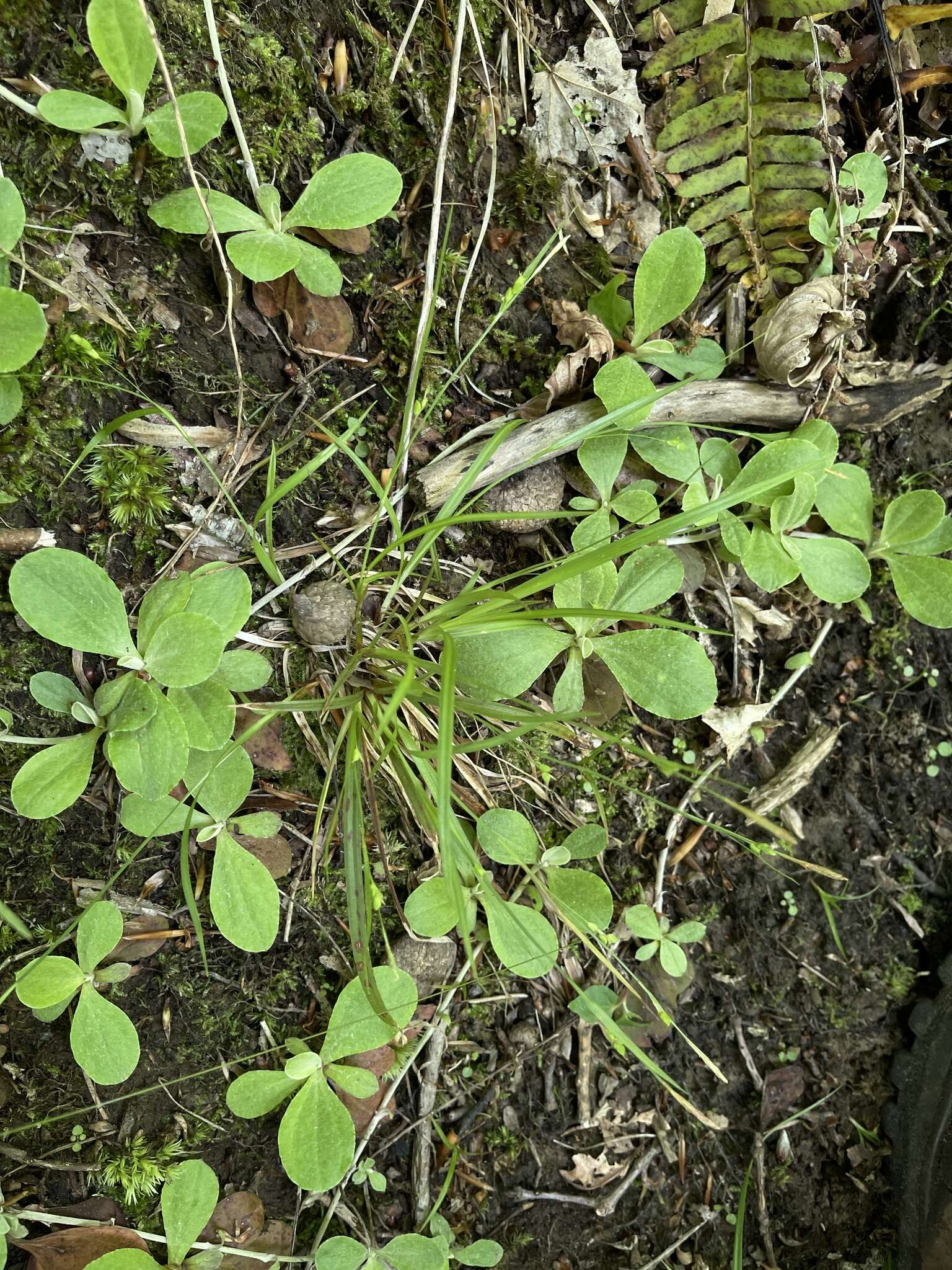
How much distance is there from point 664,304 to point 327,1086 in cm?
160

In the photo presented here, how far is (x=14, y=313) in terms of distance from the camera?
1147mm

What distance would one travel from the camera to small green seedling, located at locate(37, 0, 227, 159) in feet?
3.75

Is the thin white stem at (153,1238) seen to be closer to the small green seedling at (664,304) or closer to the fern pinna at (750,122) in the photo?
the small green seedling at (664,304)

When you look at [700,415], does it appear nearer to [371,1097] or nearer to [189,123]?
[189,123]

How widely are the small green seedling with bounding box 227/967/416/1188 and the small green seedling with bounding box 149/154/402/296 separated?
4.18 feet

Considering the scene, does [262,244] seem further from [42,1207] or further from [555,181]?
[42,1207]

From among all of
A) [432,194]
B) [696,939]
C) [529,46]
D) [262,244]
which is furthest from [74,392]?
[696,939]

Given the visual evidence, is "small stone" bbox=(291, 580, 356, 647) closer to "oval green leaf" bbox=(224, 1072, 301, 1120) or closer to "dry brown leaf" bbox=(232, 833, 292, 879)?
"dry brown leaf" bbox=(232, 833, 292, 879)

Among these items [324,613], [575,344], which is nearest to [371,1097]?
[324,613]

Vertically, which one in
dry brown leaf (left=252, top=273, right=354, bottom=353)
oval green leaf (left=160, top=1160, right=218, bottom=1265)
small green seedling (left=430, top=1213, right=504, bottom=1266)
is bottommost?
small green seedling (left=430, top=1213, right=504, bottom=1266)

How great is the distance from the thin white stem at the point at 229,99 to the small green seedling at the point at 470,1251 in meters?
1.97

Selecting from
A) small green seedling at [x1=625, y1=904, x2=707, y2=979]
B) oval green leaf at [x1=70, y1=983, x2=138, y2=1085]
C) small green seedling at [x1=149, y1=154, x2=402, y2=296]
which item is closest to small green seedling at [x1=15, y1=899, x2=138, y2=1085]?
oval green leaf at [x1=70, y1=983, x2=138, y2=1085]

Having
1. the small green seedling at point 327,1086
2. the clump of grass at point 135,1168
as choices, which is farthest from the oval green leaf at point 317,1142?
the clump of grass at point 135,1168

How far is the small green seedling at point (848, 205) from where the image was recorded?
1.59 m
